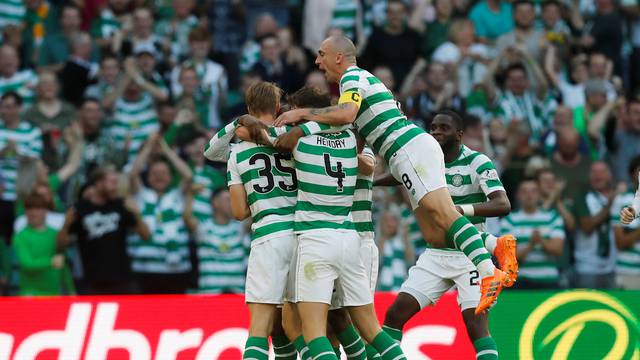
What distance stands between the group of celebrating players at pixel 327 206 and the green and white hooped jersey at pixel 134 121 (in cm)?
650

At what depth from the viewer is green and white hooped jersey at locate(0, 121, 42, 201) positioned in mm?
15070

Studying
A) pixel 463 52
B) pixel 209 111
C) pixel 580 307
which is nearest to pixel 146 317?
pixel 580 307

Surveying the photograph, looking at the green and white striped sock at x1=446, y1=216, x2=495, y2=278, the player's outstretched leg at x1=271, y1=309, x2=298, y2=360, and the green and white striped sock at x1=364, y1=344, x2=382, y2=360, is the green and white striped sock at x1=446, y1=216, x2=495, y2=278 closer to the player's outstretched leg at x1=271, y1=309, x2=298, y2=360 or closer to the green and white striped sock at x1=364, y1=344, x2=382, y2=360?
the green and white striped sock at x1=364, y1=344, x2=382, y2=360

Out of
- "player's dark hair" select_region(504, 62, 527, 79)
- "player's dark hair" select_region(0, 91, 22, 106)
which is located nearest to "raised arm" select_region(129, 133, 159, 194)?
"player's dark hair" select_region(0, 91, 22, 106)

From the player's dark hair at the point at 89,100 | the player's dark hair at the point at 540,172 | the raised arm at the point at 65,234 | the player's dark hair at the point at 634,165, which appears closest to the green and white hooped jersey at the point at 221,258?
the raised arm at the point at 65,234

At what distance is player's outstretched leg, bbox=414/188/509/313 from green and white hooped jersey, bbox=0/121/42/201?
6991 mm

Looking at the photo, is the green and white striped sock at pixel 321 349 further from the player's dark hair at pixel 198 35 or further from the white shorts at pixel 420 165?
the player's dark hair at pixel 198 35

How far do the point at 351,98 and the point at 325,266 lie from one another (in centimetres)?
115

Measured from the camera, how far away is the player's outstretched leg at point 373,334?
29.7 feet

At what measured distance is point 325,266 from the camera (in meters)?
8.88

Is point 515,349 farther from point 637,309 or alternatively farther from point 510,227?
point 510,227

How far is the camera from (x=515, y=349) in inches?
444

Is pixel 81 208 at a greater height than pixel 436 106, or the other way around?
pixel 436 106

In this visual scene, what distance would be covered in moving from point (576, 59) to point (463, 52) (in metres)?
1.50
